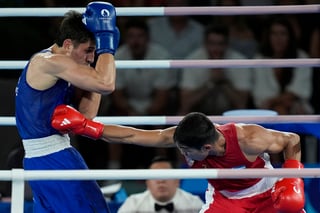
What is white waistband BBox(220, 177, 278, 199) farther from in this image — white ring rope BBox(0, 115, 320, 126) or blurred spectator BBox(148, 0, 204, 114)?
blurred spectator BBox(148, 0, 204, 114)

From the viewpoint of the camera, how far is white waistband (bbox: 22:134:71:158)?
344cm

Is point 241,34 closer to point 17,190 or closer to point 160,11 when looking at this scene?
point 160,11

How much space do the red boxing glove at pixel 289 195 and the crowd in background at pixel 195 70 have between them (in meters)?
2.14

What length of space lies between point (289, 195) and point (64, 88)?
3.36 ft

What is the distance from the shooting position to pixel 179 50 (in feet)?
18.7

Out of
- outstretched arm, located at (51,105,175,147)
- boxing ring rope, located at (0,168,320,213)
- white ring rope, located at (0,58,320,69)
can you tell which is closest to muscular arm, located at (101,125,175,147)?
outstretched arm, located at (51,105,175,147)

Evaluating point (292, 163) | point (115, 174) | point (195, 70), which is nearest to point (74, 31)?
point (115, 174)

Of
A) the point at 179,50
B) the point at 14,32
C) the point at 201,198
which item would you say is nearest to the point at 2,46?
the point at 14,32

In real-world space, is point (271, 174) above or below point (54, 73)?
below

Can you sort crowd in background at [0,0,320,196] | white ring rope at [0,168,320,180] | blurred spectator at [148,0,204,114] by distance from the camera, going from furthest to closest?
blurred spectator at [148,0,204,114] < crowd in background at [0,0,320,196] < white ring rope at [0,168,320,180]

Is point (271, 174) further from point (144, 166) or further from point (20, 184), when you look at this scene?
point (144, 166)

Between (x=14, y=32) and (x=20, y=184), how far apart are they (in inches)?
124

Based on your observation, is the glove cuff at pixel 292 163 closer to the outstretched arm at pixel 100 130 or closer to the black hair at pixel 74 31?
the outstretched arm at pixel 100 130

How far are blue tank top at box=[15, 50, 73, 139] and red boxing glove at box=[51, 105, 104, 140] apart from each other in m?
0.05
